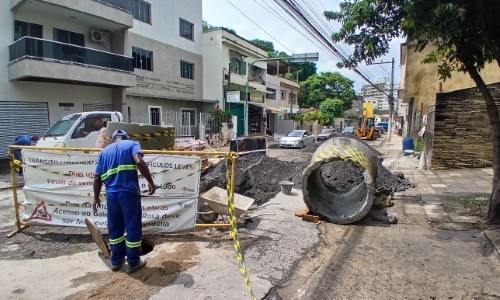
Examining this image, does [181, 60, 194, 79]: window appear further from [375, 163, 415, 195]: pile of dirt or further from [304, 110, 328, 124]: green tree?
[304, 110, 328, 124]: green tree

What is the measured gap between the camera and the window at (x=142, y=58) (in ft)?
64.8

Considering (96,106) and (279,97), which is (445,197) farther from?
(279,97)

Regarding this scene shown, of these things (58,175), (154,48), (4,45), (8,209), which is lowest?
(8,209)

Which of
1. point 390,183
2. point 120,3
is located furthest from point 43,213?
point 120,3

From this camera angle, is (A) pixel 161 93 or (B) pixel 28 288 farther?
(A) pixel 161 93

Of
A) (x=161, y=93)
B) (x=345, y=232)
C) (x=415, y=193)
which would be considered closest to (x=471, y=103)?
(x=415, y=193)

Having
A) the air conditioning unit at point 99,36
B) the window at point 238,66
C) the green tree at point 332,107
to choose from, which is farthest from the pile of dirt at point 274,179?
the green tree at point 332,107

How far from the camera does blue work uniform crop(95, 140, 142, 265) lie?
397 cm

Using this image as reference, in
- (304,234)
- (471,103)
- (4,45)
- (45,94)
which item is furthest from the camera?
(45,94)

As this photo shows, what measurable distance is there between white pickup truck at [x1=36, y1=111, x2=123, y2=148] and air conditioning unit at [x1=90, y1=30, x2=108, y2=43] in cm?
773

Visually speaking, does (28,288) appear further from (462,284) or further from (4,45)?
(4,45)

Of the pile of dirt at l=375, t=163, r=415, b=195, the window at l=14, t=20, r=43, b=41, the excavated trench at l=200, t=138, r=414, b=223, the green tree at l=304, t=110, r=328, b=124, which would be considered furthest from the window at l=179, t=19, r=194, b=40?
the green tree at l=304, t=110, r=328, b=124

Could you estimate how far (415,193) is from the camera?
28.7 feet

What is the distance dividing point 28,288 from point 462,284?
15.7 feet
